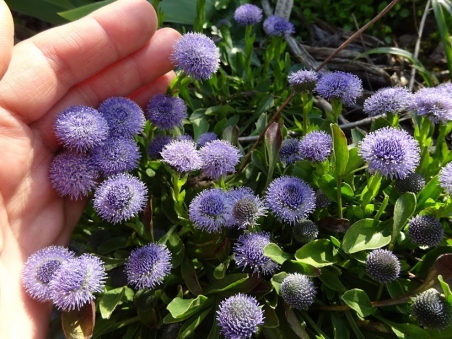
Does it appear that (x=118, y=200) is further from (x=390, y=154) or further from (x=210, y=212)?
(x=390, y=154)

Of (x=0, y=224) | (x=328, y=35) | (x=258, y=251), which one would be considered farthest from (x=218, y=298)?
(x=328, y=35)

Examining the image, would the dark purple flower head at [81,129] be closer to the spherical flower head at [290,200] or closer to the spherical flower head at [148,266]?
the spherical flower head at [148,266]

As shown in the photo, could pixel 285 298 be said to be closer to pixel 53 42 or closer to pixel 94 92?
pixel 94 92

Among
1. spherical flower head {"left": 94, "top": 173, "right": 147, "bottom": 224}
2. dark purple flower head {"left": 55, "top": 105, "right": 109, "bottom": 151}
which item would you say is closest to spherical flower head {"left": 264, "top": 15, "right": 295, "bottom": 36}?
dark purple flower head {"left": 55, "top": 105, "right": 109, "bottom": 151}

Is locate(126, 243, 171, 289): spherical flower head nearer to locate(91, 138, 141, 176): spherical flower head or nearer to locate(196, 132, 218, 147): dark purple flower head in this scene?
locate(91, 138, 141, 176): spherical flower head

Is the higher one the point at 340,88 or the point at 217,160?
the point at 340,88

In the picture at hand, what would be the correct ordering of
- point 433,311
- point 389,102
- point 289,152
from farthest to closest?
point 289,152 → point 389,102 → point 433,311

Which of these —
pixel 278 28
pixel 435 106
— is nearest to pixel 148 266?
pixel 435 106
